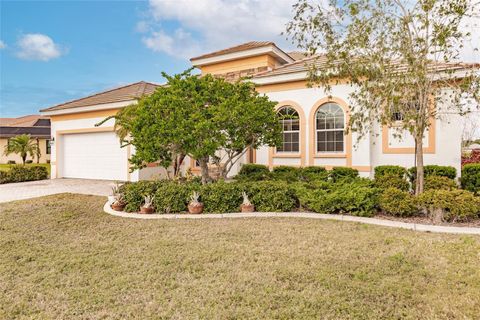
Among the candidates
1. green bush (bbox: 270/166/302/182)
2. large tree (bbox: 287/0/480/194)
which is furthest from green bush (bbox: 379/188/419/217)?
green bush (bbox: 270/166/302/182)

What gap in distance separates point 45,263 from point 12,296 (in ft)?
3.77

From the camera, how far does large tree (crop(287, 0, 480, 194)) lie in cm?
794

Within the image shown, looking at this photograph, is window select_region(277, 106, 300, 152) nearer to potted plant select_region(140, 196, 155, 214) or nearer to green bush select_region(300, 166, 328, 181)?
green bush select_region(300, 166, 328, 181)

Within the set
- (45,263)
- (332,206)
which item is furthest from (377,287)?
(45,263)

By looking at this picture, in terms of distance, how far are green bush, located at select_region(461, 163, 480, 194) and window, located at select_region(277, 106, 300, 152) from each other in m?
6.33

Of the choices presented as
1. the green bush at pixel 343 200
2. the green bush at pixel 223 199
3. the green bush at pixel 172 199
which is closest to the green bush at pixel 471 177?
the green bush at pixel 343 200

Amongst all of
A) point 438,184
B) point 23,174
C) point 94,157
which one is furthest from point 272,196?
point 23,174

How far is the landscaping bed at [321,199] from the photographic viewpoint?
7.29 metres

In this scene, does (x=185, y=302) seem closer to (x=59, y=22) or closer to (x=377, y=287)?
(x=377, y=287)

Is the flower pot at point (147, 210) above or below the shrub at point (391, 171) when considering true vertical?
below

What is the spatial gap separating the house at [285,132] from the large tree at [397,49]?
2.28 ft

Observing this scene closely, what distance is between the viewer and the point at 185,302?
3.69 meters

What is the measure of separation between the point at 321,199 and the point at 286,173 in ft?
13.5

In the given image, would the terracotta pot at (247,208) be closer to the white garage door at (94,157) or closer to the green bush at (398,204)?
the green bush at (398,204)
